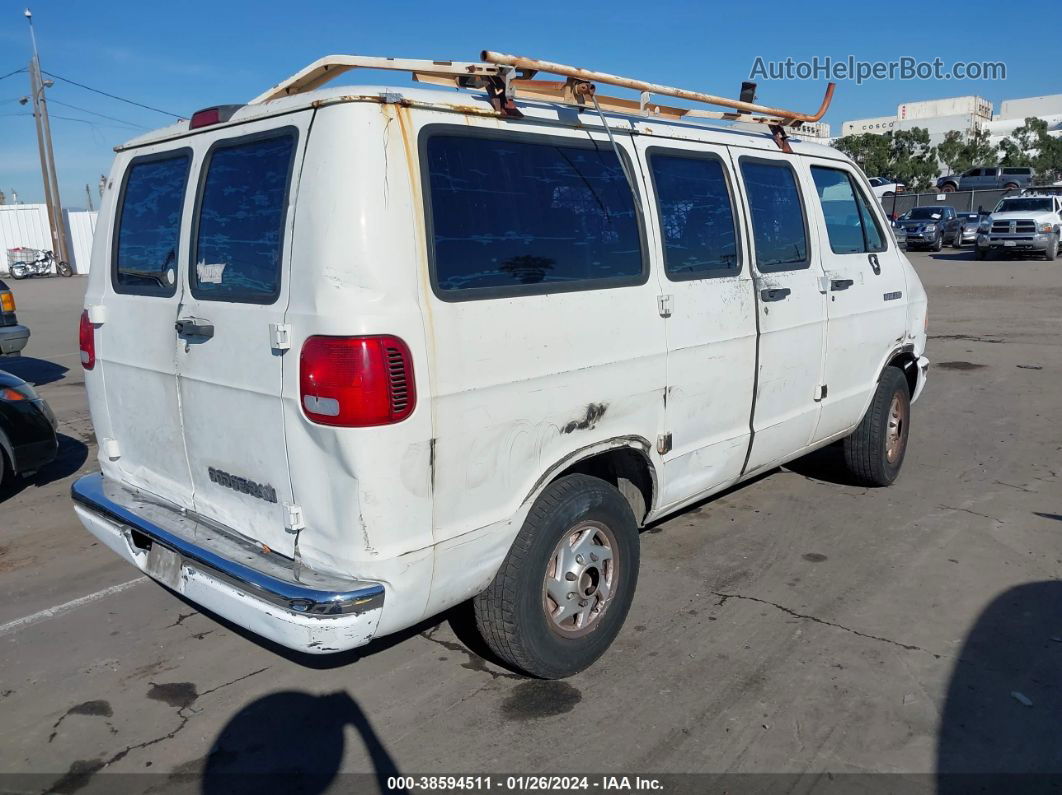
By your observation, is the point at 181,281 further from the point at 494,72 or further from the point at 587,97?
the point at 587,97

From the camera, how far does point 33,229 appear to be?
140 feet

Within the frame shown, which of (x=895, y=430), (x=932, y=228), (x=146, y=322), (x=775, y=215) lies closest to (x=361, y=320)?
(x=146, y=322)

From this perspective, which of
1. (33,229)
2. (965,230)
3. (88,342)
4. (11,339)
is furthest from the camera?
(33,229)

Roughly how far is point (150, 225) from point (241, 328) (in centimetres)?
108

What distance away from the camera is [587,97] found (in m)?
3.62

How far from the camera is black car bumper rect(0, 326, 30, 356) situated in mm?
9680

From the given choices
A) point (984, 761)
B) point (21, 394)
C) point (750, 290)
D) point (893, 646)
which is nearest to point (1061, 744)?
point (984, 761)

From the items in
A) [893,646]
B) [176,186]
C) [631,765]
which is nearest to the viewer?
[631,765]

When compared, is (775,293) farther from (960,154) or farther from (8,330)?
(960,154)

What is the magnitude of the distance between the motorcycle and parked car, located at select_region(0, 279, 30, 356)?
32.4 metres

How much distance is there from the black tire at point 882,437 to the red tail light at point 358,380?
158 inches

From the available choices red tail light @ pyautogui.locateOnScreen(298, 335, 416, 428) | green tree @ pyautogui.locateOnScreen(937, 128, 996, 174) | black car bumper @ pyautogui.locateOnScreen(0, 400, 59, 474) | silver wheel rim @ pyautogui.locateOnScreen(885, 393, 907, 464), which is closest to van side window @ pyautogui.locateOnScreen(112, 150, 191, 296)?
red tail light @ pyautogui.locateOnScreen(298, 335, 416, 428)

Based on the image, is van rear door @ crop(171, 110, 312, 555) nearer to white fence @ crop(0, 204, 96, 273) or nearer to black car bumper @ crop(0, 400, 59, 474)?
black car bumper @ crop(0, 400, 59, 474)

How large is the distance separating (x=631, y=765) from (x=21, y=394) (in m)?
5.12
